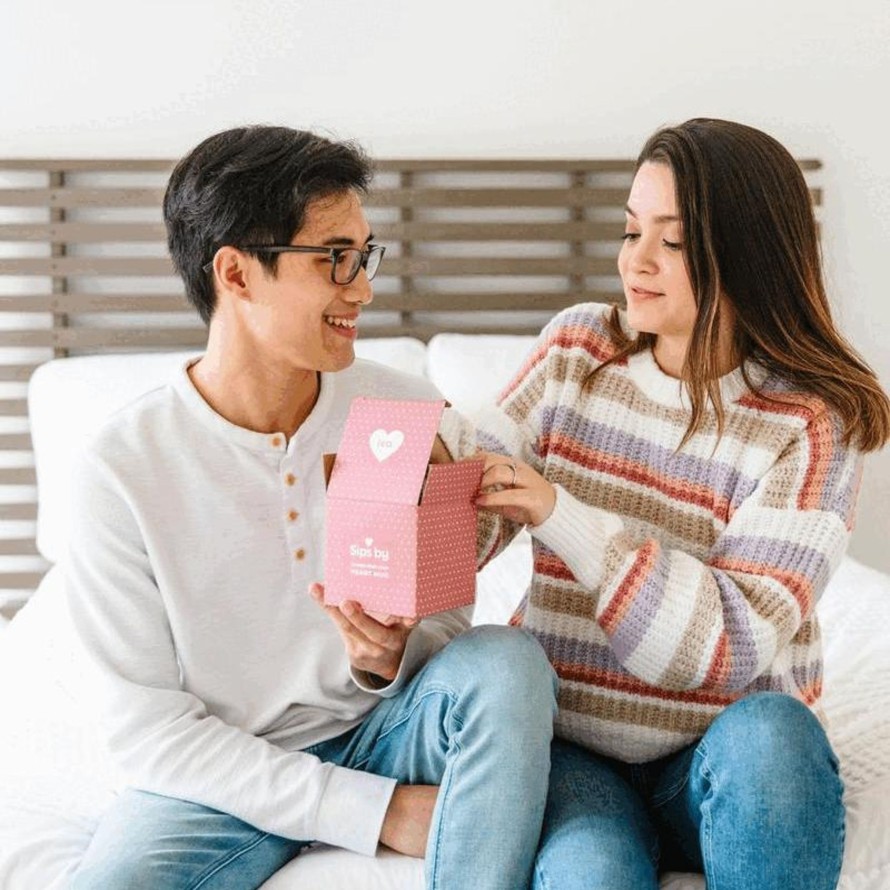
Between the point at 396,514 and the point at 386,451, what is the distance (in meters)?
0.07

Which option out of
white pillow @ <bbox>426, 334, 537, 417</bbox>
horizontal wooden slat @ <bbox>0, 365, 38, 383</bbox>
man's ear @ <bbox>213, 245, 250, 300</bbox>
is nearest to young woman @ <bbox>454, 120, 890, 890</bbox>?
man's ear @ <bbox>213, 245, 250, 300</bbox>

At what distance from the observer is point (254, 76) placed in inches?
107

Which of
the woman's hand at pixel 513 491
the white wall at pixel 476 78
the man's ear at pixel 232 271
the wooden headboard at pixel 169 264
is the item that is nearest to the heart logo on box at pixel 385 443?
the woman's hand at pixel 513 491

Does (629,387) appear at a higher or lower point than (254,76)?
lower

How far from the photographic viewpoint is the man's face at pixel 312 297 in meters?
1.35

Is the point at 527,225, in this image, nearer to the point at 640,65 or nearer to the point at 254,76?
the point at 640,65

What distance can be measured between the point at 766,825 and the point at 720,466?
0.42m

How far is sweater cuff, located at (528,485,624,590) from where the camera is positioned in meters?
1.25

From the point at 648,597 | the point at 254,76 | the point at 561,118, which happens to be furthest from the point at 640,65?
the point at 648,597

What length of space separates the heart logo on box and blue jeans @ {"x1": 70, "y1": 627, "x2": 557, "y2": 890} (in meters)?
0.22

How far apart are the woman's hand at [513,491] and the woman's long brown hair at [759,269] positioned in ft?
0.71

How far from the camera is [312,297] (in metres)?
1.35

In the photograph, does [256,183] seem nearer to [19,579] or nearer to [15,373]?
[15,373]

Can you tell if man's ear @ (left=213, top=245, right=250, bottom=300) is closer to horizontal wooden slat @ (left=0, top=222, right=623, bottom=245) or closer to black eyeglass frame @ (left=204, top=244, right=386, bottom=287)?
black eyeglass frame @ (left=204, top=244, right=386, bottom=287)
